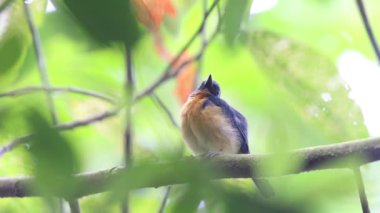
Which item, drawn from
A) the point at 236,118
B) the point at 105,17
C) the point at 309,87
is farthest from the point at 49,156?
the point at 236,118

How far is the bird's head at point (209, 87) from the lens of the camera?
0.85 m

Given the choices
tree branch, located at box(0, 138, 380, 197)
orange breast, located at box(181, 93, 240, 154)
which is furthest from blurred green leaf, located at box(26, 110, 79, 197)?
orange breast, located at box(181, 93, 240, 154)

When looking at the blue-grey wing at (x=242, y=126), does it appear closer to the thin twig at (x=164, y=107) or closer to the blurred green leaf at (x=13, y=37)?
the thin twig at (x=164, y=107)

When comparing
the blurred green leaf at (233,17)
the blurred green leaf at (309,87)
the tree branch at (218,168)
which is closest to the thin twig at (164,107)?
the blurred green leaf at (309,87)

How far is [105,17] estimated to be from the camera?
0.17 m

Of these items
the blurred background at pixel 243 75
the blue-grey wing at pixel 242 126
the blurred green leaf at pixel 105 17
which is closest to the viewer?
the blurred green leaf at pixel 105 17

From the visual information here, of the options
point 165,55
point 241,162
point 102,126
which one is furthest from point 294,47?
point 241,162

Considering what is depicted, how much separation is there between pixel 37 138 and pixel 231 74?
0.71m

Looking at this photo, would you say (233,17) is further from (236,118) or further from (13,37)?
(236,118)

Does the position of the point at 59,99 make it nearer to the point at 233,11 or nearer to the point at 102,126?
the point at 102,126

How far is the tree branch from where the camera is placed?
0.63 feet

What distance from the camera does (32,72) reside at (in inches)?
31.3

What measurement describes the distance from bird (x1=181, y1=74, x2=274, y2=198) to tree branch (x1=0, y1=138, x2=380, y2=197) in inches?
14.3

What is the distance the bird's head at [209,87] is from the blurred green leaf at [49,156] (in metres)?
0.66
